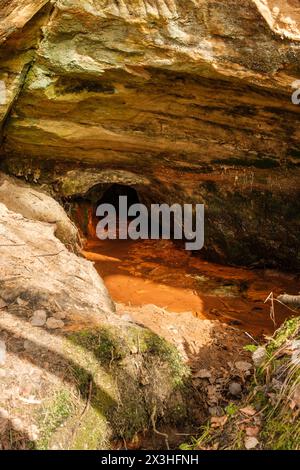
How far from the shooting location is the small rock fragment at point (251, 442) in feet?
9.16

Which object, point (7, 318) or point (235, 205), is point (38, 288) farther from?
point (235, 205)

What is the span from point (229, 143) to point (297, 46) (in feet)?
5.71

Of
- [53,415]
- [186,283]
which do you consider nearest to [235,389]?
[53,415]

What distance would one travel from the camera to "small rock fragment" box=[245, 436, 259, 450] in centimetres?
279

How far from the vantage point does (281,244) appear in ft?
22.3

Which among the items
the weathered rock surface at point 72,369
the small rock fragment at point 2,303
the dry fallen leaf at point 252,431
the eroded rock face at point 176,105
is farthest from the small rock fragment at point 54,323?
the eroded rock face at point 176,105

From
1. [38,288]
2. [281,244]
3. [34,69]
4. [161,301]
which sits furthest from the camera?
[281,244]

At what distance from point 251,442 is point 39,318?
1823 millimetres

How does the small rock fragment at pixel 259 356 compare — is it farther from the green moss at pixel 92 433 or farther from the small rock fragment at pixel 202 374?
the green moss at pixel 92 433

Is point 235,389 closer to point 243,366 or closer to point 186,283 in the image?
point 243,366

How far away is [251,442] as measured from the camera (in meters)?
2.81

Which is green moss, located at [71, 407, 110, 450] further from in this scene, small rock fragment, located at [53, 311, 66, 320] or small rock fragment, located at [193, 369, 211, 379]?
small rock fragment, located at [193, 369, 211, 379]

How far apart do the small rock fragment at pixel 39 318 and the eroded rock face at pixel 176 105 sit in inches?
106

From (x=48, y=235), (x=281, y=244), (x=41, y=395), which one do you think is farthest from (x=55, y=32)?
(x=281, y=244)
